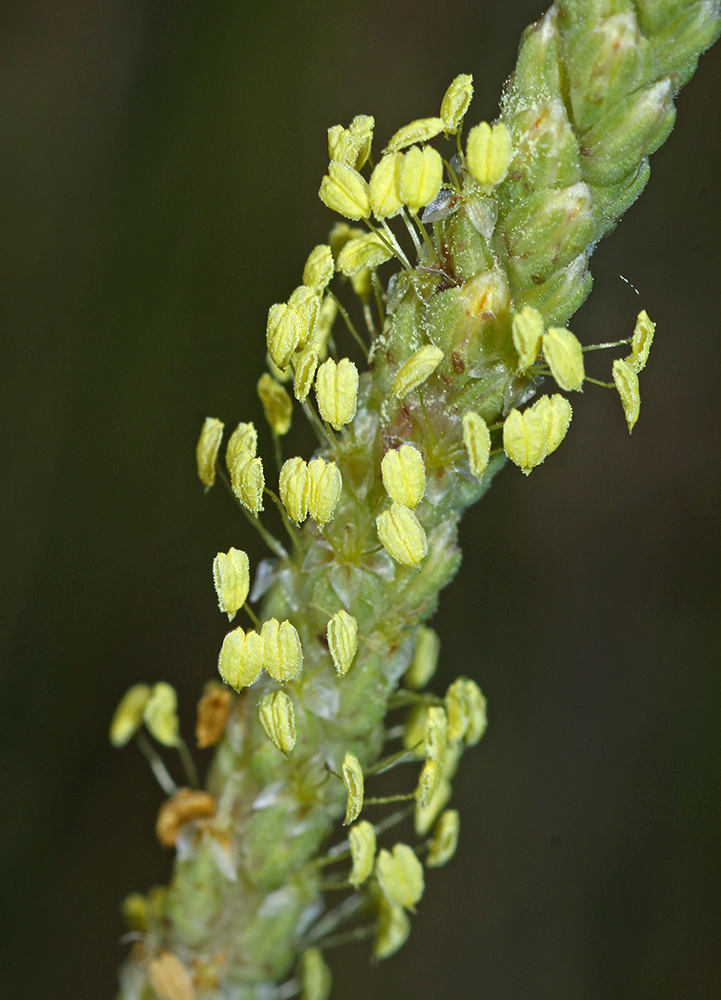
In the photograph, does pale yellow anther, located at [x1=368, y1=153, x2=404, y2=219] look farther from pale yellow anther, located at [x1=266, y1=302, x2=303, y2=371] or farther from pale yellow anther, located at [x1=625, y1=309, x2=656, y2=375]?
pale yellow anther, located at [x1=625, y1=309, x2=656, y2=375]

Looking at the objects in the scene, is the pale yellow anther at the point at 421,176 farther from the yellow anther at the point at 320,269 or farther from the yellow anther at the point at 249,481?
the yellow anther at the point at 249,481

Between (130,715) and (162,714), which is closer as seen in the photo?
(162,714)

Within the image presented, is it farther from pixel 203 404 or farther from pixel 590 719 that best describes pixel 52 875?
pixel 590 719

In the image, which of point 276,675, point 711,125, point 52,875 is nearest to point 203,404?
point 52,875

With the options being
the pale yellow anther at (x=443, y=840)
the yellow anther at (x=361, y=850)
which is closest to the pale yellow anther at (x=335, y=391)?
the yellow anther at (x=361, y=850)

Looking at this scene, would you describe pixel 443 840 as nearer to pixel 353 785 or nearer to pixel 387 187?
pixel 353 785

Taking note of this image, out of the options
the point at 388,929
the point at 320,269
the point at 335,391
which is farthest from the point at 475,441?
the point at 388,929

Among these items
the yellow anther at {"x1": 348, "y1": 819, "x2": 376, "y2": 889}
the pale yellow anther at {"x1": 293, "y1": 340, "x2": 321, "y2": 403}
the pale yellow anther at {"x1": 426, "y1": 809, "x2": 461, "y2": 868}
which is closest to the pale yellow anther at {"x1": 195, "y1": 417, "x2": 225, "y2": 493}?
the pale yellow anther at {"x1": 293, "y1": 340, "x2": 321, "y2": 403}
